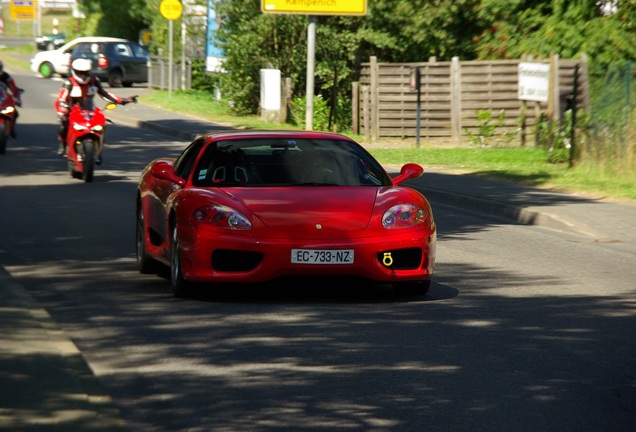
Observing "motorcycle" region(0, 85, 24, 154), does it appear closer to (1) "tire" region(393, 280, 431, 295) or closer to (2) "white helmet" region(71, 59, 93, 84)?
(2) "white helmet" region(71, 59, 93, 84)

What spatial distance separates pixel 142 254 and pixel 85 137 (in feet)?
29.7

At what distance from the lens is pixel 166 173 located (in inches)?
427

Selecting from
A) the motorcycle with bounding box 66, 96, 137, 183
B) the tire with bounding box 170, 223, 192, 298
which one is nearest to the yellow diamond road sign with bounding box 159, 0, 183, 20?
the motorcycle with bounding box 66, 96, 137, 183

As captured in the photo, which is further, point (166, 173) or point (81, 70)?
point (81, 70)

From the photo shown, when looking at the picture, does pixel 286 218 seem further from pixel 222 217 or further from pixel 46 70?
pixel 46 70

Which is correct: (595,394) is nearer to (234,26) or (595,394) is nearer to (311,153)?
(311,153)

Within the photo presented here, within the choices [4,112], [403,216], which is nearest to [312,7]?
[4,112]

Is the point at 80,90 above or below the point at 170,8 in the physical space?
below

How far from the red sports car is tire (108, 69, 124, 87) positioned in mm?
46621

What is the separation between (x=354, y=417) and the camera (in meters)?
6.52

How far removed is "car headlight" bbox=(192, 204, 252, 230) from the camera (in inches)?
390

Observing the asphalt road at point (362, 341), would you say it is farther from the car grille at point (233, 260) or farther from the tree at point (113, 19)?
the tree at point (113, 19)

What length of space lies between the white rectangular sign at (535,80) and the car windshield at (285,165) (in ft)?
58.7

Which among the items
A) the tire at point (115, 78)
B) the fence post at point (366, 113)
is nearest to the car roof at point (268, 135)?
the fence post at point (366, 113)
